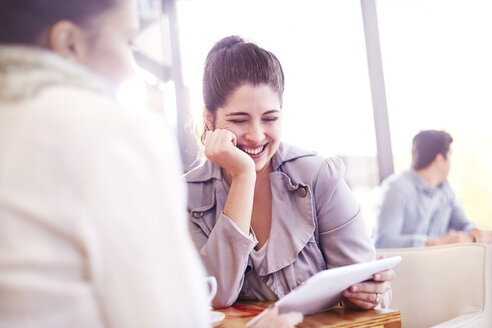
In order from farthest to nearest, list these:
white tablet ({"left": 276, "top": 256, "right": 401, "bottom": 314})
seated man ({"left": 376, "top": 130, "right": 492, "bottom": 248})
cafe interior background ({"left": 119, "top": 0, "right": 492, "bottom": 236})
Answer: cafe interior background ({"left": 119, "top": 0, "right": 492, "bottom": 236}) → seated man ({"left": 376, "top": 130, "right": 492, "bottom": 248}) → white tablet ({"left": 276, "top": 256, "right": 401, "bottom": 314})

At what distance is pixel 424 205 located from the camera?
294 centimetres

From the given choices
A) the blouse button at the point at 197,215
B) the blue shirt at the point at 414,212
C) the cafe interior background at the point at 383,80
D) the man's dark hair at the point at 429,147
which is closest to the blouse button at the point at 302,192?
the blouse button at the point at 197,215

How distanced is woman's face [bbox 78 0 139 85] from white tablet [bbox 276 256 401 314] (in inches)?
18.8

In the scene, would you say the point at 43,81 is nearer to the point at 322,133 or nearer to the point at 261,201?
the point at 261,201

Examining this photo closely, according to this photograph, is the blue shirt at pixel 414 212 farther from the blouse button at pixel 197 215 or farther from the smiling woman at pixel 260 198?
the blouse button at pixel 197 215

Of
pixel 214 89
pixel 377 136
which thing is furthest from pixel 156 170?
pixel 377 136

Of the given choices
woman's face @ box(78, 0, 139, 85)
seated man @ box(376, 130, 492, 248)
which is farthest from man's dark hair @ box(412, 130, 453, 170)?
woman's face @ box(78, 0, 139, 85)

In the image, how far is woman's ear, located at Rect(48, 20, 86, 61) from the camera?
0.51 metres

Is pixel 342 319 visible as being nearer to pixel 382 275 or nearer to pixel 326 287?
pixel 326 287

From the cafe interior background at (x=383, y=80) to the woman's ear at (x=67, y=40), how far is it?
83.3 inches

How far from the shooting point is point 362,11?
3.31m

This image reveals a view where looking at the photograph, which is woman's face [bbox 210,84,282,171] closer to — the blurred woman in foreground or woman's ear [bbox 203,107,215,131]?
woman's ear [bbox 203,107,215,131]

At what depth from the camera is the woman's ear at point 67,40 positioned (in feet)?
1.68

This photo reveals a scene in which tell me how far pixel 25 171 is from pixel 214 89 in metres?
1.09
